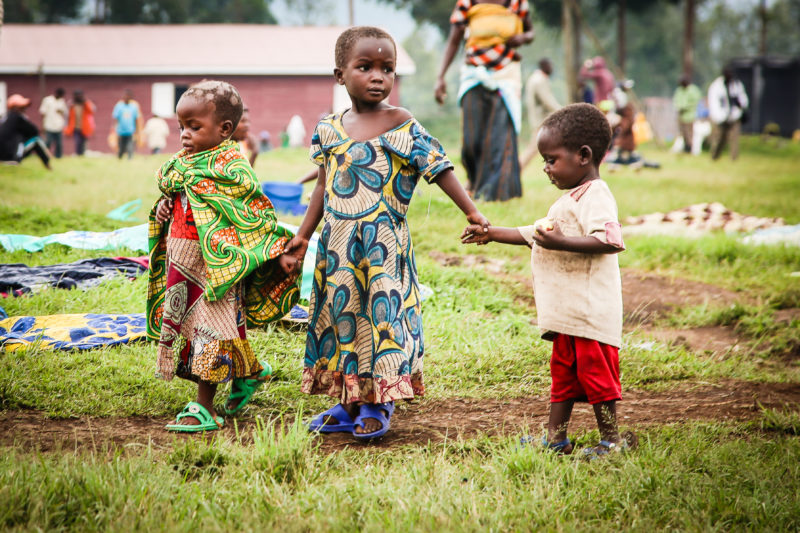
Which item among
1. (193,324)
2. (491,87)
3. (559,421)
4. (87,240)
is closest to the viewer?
(559,421)

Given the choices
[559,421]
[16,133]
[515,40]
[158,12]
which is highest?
[158,12]

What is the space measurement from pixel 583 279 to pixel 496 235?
374 mm

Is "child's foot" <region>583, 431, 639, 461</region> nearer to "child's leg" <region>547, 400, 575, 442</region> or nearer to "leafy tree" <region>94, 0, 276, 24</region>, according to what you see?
"child's leg" <region>547, 400, 575, 442</region>

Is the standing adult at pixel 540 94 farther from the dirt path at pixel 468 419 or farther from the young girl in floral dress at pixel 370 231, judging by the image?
the young girl in floral dress at pixel 370 231

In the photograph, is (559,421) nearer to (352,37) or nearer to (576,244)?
(576,244)

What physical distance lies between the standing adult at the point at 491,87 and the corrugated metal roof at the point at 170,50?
66.8ft

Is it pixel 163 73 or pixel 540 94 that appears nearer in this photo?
pixel 540 94

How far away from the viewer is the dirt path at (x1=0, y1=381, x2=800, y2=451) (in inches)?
124

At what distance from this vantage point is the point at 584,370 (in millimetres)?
3025

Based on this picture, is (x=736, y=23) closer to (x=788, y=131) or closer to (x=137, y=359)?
(x=788, y=131)

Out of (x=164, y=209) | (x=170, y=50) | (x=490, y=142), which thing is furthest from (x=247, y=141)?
(x=170, y=50)

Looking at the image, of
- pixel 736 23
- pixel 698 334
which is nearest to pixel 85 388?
pixel 698 334

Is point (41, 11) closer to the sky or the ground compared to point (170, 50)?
closer to the sky

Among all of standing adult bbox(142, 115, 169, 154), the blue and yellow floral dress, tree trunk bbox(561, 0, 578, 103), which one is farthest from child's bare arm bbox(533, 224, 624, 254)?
standing adult bbox(142, 115, 169, 154)
